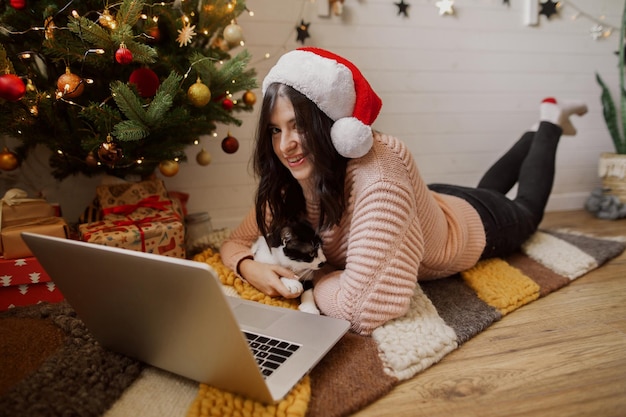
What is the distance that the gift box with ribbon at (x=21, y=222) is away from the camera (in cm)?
116

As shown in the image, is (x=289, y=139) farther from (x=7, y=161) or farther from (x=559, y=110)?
(x=559, y=110)

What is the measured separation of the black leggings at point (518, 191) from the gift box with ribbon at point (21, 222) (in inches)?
50.4

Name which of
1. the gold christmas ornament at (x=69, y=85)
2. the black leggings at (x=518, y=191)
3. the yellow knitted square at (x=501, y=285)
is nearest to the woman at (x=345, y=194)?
the yellow knitted square at (x=501, y=285)

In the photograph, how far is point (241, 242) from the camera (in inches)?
53.7

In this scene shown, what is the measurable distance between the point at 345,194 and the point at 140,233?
63cm

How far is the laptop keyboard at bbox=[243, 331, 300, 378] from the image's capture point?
2.62 ft

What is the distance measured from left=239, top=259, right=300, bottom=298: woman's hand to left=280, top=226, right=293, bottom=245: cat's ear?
8cm

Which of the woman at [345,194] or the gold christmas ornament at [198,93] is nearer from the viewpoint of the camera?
the woman at [345,194]

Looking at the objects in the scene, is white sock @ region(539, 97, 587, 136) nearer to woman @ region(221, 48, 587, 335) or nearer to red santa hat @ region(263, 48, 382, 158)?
woman @ region(221, 48, 587, 335)

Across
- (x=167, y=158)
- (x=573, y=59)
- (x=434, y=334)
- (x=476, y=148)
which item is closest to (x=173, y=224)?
(x=167, y=158)

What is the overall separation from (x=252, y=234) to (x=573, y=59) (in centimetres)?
205

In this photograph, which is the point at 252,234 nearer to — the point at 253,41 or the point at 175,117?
the point at 175,117

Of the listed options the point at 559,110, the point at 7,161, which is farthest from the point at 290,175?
the point at 559,110

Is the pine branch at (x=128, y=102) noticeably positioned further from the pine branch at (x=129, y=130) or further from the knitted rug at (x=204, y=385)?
the knitted rug at (x=204, y=385)
